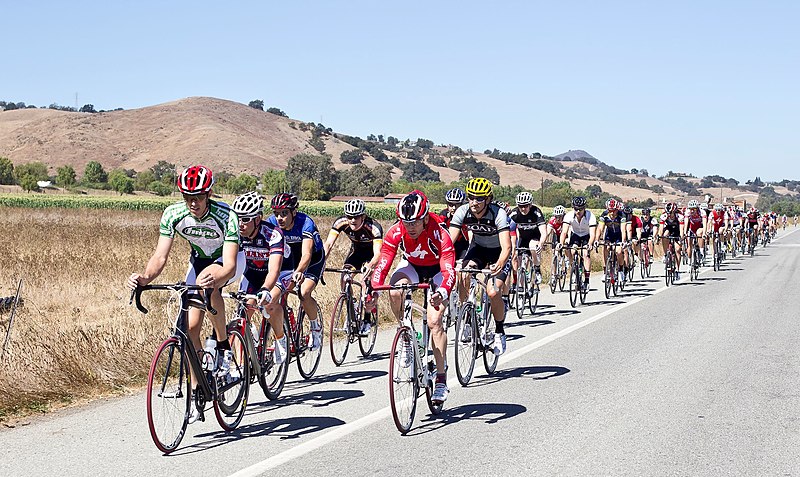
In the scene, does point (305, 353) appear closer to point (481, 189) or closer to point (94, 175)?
point (481, 189)

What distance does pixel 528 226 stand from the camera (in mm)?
15773

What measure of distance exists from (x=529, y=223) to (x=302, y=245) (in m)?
7.11

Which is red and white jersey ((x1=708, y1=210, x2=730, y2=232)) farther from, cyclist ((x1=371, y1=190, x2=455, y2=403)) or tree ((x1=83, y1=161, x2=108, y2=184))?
tree ((x1=83, y1=161, x2=108, y2=184))

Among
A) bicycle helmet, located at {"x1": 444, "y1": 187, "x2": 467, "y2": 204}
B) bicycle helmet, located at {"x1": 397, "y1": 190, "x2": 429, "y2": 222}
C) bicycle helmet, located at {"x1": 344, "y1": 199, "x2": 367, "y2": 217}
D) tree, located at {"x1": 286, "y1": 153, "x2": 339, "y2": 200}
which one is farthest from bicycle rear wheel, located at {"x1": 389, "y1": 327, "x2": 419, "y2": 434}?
tree, located at {"x1": 286, "y1": 153, "x2": 339, "y2": 200}

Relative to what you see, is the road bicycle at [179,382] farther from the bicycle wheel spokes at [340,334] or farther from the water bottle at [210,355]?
the bicycle wheel spokes at [340,334]

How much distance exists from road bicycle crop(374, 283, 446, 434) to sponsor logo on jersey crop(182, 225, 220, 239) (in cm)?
140

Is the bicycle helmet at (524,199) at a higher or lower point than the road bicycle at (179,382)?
higher

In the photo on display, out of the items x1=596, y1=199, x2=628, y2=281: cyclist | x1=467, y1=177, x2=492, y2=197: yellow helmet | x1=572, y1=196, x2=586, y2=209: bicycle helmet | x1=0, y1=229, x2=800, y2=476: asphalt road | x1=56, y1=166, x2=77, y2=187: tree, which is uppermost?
x1=56, y1=166, x2=77, y2=187: tree

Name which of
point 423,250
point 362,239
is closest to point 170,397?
point 423,250

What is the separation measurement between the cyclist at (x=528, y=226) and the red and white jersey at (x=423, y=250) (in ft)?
25.1

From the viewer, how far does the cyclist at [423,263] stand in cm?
731

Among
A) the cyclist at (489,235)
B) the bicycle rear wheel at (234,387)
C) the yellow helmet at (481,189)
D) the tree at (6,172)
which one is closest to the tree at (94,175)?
the tree at (6,172)

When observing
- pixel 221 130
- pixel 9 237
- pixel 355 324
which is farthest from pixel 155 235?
pixel 221 130

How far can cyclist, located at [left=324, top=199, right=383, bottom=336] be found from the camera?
10820 mm
